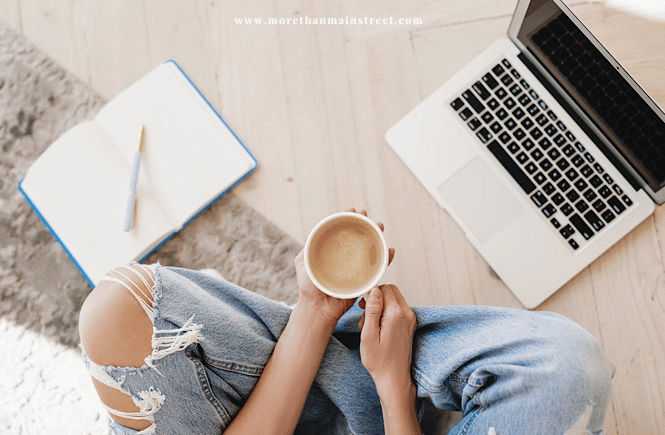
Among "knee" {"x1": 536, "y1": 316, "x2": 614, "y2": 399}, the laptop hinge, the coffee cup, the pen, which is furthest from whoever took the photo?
the pen

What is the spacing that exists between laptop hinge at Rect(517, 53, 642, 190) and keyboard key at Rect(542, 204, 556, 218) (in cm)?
13

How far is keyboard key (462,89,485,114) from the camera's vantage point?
0.89 meters

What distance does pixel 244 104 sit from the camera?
1019mm

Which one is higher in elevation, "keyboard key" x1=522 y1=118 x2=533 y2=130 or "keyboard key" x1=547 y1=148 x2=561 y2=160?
"keyboard key" x1=522 y1=118 x2=533 y2=130

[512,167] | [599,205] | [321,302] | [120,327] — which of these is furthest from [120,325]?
[599,205]

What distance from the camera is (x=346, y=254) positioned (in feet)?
2.39

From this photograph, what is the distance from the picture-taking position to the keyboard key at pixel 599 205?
2.74 ft

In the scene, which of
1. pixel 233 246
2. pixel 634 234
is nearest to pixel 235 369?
pixel 233 246

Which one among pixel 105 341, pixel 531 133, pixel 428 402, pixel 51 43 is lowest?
pixel 428 402

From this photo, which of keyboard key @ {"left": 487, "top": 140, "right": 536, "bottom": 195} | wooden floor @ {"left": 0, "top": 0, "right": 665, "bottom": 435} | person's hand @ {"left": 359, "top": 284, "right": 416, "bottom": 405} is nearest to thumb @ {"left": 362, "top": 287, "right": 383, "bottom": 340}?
person's hand @ {"left": 359, "top": 284, "right": 416, "bottom": 405}

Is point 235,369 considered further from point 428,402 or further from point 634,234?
point 634,234

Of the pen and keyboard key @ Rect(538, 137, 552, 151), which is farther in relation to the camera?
the pen

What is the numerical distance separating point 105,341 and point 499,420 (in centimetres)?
57

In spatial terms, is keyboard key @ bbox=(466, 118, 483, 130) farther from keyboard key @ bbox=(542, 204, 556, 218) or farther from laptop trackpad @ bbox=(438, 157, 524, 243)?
keyboard key @ bbox=(542, 204, 556, 218)
